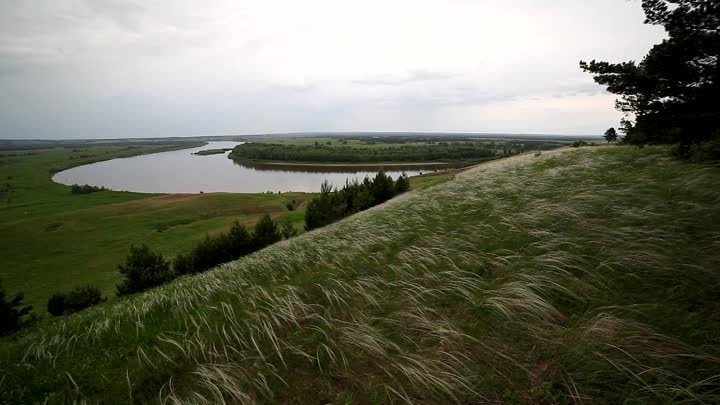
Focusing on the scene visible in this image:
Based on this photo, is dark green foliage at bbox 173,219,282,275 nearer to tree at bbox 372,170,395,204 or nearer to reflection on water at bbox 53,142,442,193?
tree at bbox 372,170,395,204

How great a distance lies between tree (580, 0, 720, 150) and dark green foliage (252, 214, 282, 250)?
859 inches

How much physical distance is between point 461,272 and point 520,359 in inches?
80.9

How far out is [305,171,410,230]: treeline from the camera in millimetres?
26398

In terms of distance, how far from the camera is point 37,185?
98625 millimetres

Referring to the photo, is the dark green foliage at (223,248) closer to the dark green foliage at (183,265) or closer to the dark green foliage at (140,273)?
the dark green foliage at (183,265)

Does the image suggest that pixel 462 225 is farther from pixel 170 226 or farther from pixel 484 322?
pixel 170 226

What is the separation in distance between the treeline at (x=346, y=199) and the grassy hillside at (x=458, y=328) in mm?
19304

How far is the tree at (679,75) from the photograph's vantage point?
704cm

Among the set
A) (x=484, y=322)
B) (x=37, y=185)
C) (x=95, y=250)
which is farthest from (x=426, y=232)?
A: (x=37, y=185)

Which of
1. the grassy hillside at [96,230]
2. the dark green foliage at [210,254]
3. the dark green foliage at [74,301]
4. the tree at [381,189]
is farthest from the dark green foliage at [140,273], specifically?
the tree at [381,189]

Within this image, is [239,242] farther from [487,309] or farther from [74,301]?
[487,309]

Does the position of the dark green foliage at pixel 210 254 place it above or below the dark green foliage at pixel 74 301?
above

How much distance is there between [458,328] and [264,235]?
22391 mm

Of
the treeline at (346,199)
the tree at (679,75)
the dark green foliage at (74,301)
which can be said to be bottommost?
the dark green foliage at (74,301)
